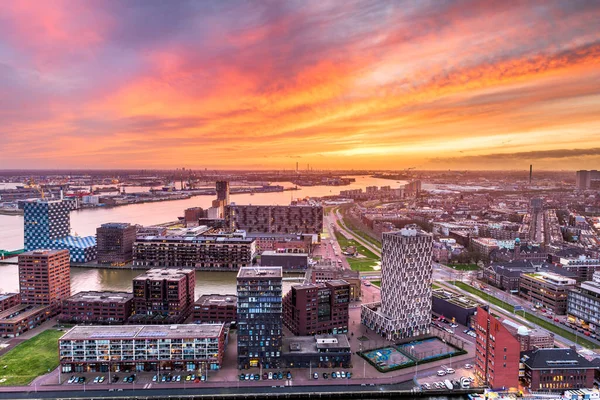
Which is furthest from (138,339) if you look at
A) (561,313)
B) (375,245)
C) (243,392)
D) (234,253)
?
(375,245)

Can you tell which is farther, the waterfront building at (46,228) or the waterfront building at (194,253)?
the waterfront building at (46,228)

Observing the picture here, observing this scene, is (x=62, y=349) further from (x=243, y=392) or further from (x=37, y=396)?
(x=243, y=392)

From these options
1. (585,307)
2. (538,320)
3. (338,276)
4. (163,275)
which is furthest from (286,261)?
(585,307)

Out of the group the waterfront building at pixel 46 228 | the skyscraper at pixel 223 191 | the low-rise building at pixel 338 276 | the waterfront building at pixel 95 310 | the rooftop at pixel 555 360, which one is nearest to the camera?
the rooftop at pixel 555 360

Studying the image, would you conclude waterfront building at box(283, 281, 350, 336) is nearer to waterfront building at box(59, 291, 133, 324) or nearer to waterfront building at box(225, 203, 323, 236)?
waterfront building at box(59, 291, 133, 324)

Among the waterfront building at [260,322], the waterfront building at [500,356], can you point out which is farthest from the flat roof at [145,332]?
the waterfront building at [500,356]

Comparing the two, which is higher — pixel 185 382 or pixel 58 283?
Result: pixel 58 283

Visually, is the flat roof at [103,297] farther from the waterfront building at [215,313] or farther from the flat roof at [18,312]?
the waterfront building at [215,313]
